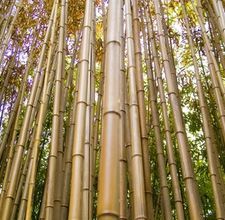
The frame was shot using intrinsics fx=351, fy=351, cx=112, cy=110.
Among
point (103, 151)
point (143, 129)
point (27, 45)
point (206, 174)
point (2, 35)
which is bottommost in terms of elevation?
point (103, 151)

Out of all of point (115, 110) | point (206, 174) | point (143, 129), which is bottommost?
point (115, 110)

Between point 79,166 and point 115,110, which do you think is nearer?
point 115,110

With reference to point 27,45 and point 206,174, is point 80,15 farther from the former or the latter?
point 206,174

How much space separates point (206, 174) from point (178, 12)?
7.42 feet

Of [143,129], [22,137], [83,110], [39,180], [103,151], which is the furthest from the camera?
[39,180]

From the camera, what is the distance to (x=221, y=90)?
2.49 meters

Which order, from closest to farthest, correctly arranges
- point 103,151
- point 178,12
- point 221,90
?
point 103,151 < point 221,90 < point 178,12

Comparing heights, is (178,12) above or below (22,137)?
above

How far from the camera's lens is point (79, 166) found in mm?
1263

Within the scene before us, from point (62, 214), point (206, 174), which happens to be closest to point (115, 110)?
point (62, 214)

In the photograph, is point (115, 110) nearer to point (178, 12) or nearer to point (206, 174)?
point (206, 174)

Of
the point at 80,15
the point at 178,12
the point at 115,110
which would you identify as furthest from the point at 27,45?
the point at 115,110

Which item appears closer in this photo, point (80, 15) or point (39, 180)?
point (39, 180)

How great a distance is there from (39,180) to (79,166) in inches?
125
